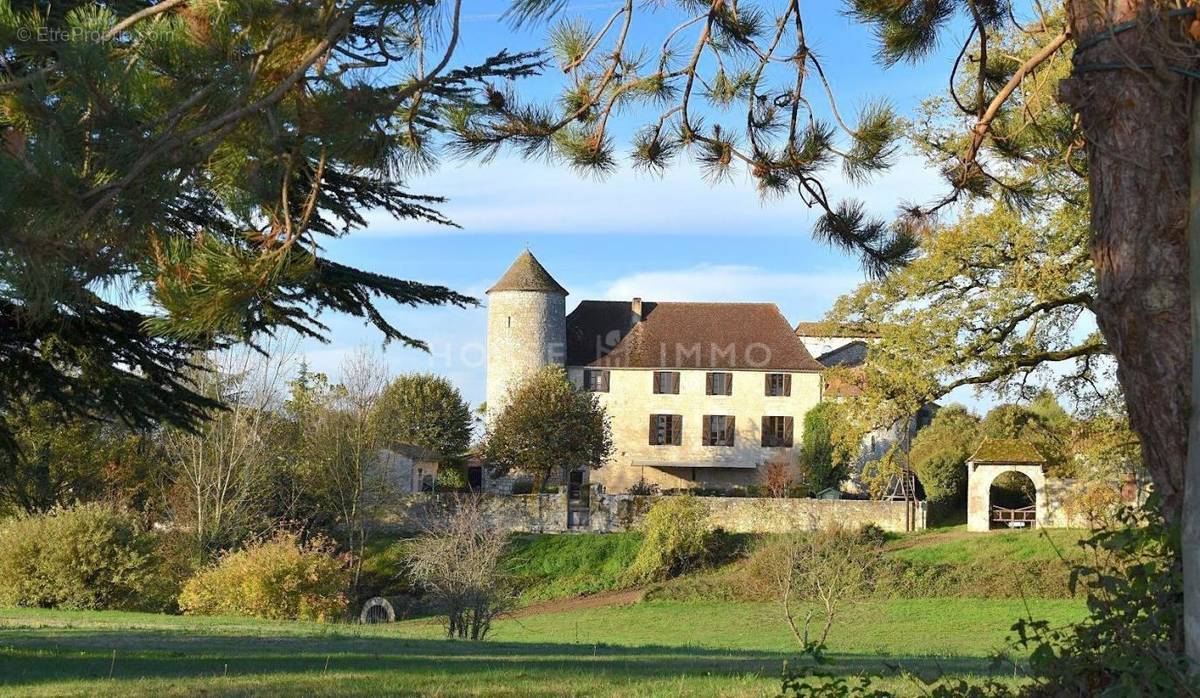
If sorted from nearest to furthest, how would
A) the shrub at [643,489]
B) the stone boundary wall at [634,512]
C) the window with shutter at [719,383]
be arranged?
1. the stone boundary wall at [634,512]
2. the shrub at [643,489]
3. the window with shutter at [719,383]

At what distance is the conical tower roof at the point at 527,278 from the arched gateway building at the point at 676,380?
0.13 ft

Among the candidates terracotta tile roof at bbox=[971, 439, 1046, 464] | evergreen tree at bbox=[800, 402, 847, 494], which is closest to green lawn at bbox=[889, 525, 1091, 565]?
terracotta tile roof at bbox=[971, 439, 1046, 464]

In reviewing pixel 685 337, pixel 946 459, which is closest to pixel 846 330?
pixel 946 459

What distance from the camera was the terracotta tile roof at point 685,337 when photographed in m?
47.7

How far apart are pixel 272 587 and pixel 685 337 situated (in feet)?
88.2

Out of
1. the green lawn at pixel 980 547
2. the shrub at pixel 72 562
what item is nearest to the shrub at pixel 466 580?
the shrub at pixel 72 562

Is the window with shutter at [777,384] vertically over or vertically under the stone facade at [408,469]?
over

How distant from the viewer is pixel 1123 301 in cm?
441

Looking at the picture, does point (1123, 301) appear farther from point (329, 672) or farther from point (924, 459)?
point (924, 459)

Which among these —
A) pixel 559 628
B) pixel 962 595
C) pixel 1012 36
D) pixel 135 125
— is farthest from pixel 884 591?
pixel 135 125

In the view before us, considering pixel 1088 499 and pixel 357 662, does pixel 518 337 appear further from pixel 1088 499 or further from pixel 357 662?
pixel 357 662

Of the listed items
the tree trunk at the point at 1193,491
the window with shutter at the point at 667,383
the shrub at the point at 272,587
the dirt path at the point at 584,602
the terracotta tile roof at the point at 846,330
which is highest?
the window with shutter at the point at 667,383

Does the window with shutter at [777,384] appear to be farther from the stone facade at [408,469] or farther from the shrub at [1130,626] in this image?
the shrub at [1130,626]

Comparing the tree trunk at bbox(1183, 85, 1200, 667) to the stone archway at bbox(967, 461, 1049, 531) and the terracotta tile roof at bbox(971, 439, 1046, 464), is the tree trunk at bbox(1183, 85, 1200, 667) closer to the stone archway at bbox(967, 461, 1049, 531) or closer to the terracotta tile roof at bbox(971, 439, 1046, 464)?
the terracotta tile roof at bbox(971, 439, 1046, 464)
